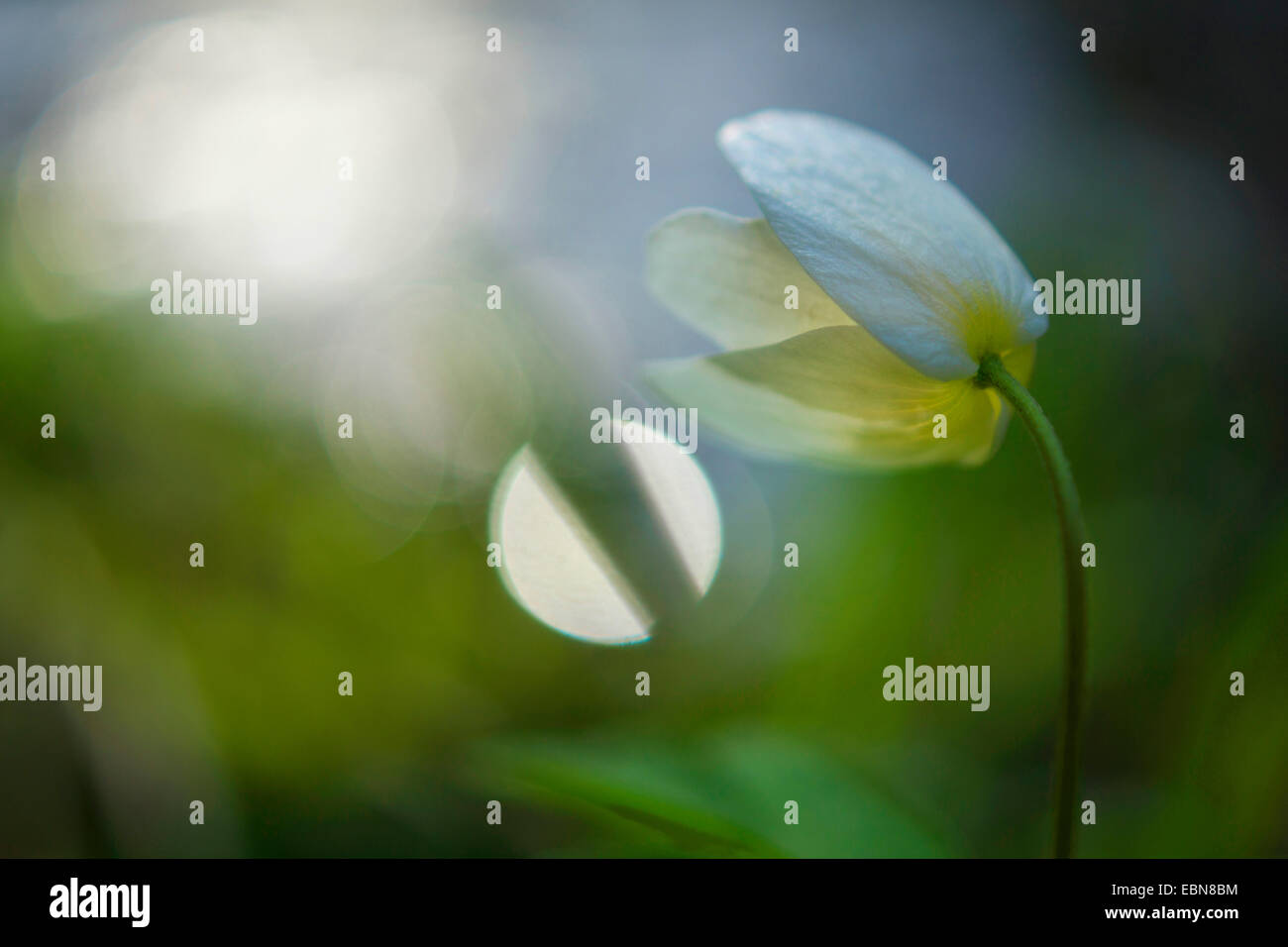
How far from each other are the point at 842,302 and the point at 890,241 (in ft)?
0.12

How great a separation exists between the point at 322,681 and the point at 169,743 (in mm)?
110

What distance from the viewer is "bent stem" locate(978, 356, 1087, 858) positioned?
0.30m

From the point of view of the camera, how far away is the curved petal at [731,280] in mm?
344

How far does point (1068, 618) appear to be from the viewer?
11.9 inches

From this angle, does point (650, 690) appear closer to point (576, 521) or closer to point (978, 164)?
point (576, 521)

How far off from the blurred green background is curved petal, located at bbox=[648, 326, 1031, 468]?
0.20 meters

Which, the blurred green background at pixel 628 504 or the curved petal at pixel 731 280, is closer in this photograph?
the curved petal at pixel 731 280
